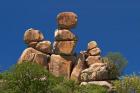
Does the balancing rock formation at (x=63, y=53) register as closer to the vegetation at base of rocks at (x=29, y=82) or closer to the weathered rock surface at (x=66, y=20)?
the weathered rock surface at (x=66, y=20)

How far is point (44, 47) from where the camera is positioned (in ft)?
362

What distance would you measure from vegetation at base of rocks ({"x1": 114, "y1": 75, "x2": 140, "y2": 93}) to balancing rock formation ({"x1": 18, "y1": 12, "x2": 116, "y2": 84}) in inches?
203

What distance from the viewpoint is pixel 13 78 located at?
85.3m

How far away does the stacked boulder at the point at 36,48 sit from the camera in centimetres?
10888

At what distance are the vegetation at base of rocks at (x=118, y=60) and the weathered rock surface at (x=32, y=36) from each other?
10.4 meters

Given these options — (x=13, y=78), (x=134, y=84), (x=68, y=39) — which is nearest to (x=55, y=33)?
(x=68, y=39)

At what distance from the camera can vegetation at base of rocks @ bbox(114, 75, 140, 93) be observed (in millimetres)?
100750

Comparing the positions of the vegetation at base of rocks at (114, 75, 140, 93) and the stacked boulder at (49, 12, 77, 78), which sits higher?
the stacked boulder at (49, 12, 77, 78)

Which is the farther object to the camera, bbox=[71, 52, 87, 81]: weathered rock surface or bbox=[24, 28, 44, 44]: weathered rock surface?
bbox=[24, 28, 44, 44]: weathered rock surface

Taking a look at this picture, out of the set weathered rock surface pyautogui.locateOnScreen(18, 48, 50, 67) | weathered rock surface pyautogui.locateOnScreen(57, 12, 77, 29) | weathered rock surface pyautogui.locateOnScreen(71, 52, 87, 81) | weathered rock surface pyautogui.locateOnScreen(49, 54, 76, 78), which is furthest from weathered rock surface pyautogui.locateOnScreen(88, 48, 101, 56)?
weathered rock surface pyautogui.locateOnScreen(18, 48, 50, 67)

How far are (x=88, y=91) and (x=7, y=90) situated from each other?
11.5m

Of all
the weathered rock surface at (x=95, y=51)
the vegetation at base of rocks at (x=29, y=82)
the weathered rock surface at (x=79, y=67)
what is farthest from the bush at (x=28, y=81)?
the weathered rock surface at (x=95, y=51)

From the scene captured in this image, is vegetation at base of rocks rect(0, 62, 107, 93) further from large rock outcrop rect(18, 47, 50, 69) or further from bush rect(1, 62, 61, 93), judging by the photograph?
large rock outcrop rect(18, 47, 50, 69)

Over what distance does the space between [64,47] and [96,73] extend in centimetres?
688
